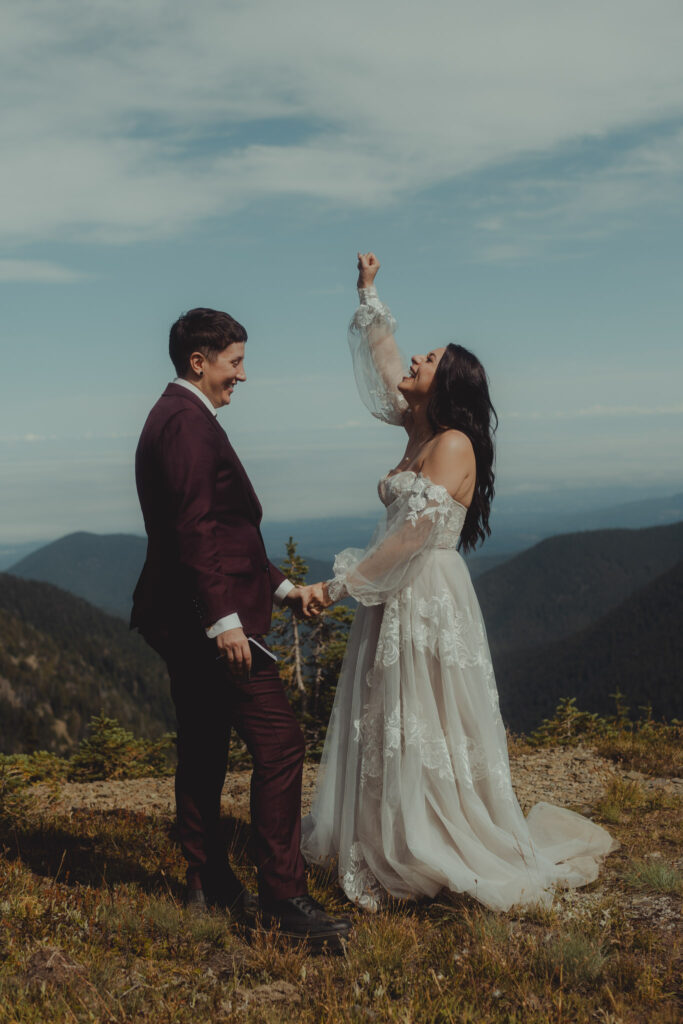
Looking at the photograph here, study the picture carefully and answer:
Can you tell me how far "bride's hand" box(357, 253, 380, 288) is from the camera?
6023 millimetres

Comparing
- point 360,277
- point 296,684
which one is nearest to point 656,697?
point 296,684

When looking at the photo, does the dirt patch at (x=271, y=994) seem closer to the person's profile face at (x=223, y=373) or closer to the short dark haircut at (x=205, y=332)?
the person's profile face at (x=223, y=373)

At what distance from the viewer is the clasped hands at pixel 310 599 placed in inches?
194

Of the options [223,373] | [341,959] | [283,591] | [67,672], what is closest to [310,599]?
[283,591]

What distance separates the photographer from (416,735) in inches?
193

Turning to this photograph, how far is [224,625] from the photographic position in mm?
4055

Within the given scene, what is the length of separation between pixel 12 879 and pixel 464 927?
7.96 ft

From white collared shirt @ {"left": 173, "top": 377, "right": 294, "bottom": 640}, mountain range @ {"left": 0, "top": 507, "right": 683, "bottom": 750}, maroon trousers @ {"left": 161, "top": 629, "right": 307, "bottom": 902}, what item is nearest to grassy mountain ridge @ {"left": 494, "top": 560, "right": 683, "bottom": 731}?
mountain range @ {"left": 0, "top": 507, "right": 683, "bottom": 750}

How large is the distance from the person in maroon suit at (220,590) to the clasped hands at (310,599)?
0.48 metres

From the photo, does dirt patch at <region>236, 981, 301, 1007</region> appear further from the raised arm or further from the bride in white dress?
the raised arm

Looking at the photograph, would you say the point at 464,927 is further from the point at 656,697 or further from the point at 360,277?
the point at 656,697

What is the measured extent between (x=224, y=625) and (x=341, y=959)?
1.64 metres

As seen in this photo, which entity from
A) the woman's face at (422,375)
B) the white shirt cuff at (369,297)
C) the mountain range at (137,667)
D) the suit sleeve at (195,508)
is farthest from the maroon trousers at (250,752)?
the mountain range at (137,667)

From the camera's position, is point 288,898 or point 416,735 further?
point 416,735
